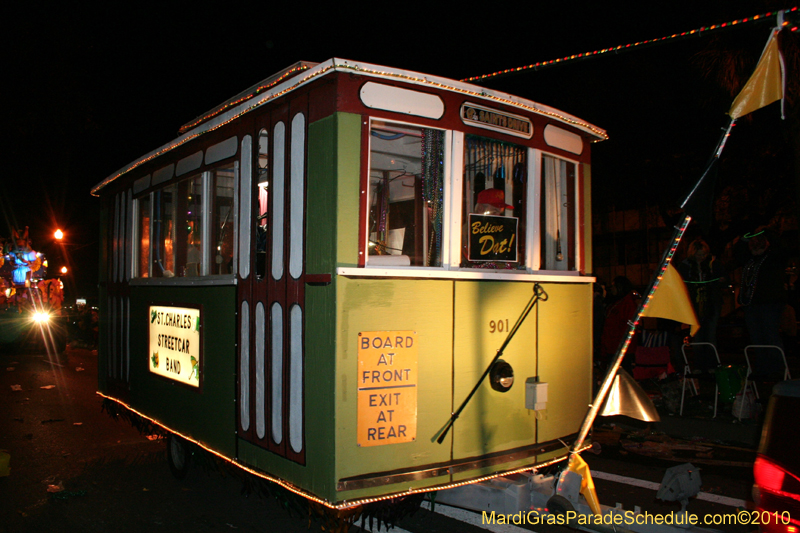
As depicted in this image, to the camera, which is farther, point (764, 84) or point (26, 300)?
point (26, 300)

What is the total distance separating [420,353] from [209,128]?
7.98 feet

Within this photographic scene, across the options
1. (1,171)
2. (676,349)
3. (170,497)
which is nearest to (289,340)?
(170,497)

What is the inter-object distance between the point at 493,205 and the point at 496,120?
0.57m

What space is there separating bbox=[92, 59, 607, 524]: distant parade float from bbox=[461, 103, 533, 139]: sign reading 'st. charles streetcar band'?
14 millimetres

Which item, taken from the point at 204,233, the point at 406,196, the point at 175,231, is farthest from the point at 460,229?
the point at 175,231

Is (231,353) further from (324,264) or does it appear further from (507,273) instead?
(507,273)

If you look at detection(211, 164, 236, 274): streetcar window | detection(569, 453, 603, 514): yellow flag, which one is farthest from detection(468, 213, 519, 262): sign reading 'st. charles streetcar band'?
detection(211, 164, 236, 274): streetcar window

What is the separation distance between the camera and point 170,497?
5.48 m

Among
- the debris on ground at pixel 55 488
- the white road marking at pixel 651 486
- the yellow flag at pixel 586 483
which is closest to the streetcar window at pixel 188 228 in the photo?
the debris on ground at pixel 55 488

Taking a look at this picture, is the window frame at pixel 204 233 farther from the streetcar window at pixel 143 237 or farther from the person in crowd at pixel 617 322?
the person in crowd at pixel 617 322

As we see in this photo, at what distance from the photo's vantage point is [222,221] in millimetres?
5020

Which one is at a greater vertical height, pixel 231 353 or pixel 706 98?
pixel 706 98

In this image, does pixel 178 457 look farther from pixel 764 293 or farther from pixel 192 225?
pixel 764 293

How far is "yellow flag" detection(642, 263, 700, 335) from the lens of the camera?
11.9ft
